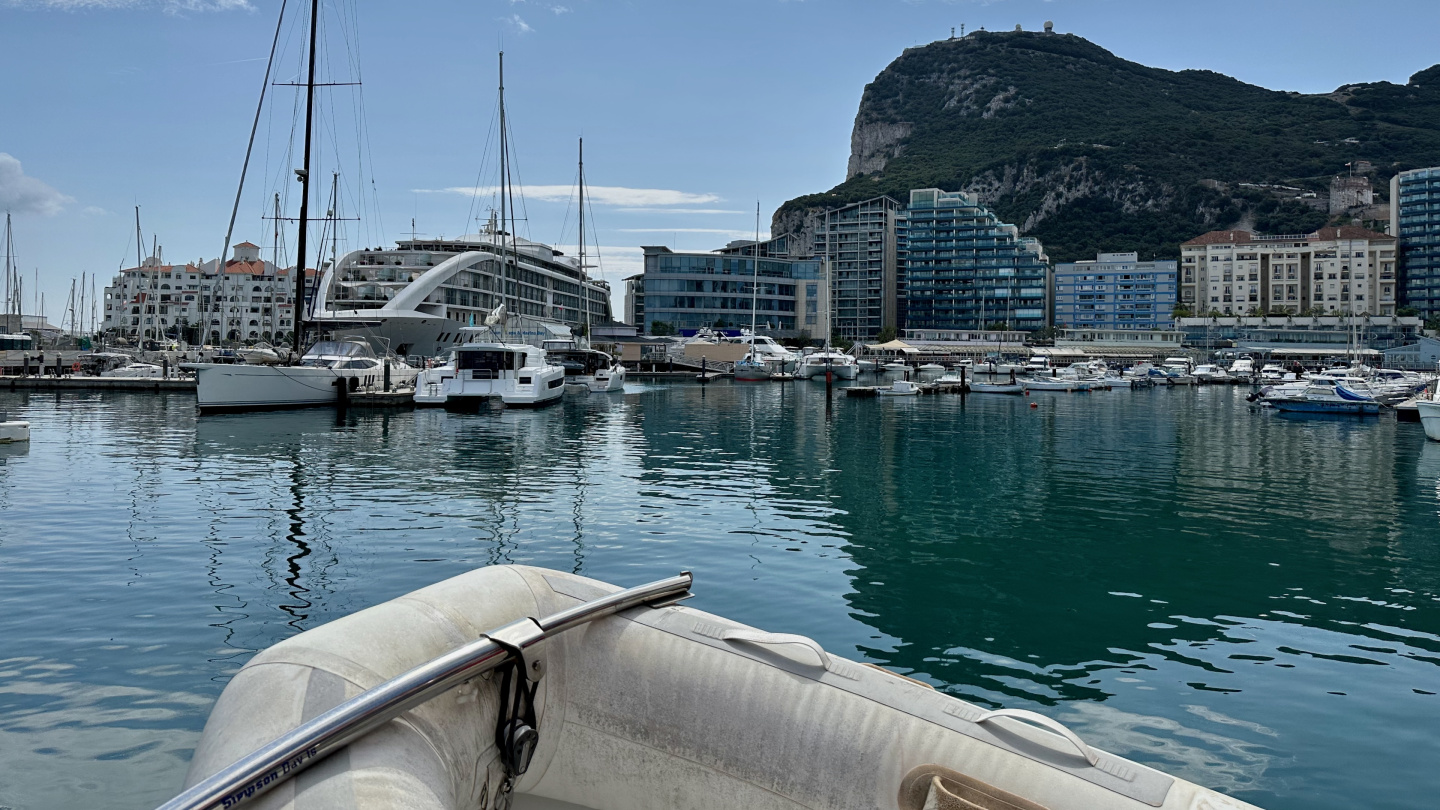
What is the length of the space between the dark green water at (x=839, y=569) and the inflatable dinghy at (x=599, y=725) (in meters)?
2.88

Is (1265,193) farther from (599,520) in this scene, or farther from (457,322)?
(599,520)

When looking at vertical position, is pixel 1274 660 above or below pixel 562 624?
below

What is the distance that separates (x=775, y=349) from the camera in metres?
90.6

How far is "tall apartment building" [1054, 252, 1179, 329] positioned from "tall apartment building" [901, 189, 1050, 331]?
13.8 ft

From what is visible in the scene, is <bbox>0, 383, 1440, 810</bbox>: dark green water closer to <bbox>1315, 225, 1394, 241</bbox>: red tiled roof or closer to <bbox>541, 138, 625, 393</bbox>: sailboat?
<bbox>541, 138, 625, 393</bbox>: sailboat

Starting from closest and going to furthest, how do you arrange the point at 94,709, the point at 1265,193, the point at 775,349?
the point at 94,709 → the point at 775,349 → the point at 1265,193

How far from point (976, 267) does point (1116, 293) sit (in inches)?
923

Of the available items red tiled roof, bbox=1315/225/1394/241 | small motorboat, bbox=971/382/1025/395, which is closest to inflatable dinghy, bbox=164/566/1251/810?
small motorboat, bbox=971/382/1025/395

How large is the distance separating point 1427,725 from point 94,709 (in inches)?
399

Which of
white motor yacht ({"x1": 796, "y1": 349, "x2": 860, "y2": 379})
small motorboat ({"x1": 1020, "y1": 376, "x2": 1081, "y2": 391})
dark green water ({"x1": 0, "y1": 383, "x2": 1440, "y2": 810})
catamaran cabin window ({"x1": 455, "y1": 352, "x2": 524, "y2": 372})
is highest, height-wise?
white motor yacht ({"x1": 796, "y1": 349, "x2": 860, "y2": 379})

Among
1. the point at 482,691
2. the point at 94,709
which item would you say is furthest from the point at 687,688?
the point at 94,709

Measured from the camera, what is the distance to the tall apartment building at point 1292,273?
5802 inches

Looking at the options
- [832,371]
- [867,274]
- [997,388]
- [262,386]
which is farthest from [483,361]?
[867,274]

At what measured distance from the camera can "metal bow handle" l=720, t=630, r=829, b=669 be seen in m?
4.31
